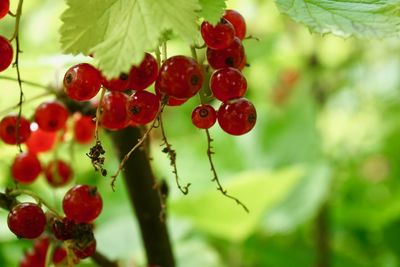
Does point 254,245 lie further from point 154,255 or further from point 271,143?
point 154,255

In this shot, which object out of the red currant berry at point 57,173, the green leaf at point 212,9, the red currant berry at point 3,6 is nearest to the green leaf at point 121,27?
the green leaf at point 212,9

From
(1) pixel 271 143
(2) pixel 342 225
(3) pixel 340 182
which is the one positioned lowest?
(2) pixel 342 225

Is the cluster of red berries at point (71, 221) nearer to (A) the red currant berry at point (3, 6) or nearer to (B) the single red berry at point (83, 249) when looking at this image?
(B) the single red berry at point (83, 249)

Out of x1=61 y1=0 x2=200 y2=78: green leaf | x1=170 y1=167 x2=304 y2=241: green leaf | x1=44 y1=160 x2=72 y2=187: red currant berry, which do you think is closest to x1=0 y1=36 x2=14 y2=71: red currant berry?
x1=61 y1=0 x2=200 y2=78: green leaf

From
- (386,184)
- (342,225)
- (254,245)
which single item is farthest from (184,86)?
(386,184)

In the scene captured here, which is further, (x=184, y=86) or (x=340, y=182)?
(x=340, y=182)

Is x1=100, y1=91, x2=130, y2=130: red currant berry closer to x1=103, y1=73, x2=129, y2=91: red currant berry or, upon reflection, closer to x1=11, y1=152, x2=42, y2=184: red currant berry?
x1=103, y1=73, x2=129, y2=91: red currant berry
